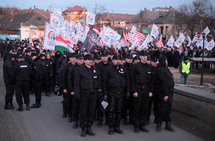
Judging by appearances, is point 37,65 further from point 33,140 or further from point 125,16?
point 125,16

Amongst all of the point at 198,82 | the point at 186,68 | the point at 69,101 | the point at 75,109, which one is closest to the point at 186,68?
the point at 186,68

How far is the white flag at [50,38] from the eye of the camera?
12.7 m

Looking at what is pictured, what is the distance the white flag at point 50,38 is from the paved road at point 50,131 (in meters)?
4.54

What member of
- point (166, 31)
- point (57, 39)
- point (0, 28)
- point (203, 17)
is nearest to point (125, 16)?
point (166, 31)

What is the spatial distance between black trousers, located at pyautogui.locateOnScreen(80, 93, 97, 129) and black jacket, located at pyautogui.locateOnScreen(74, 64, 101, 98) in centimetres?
17

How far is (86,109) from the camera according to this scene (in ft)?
22.9

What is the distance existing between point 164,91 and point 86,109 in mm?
2282

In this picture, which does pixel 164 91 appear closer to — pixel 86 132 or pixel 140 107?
pixel 140 107

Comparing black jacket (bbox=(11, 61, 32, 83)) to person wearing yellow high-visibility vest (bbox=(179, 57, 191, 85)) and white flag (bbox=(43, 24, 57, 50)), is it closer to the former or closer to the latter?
white flag (bbox=(43, 24, 57, 50))

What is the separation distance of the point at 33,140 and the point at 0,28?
253ft

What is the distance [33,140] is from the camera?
644 cm

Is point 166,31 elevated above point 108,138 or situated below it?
above

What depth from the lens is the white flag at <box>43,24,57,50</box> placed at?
12.7 meters

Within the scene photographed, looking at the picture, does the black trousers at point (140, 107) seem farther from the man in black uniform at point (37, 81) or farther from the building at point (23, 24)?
the building at point (23, 24)
